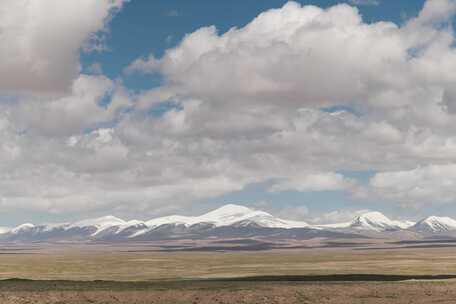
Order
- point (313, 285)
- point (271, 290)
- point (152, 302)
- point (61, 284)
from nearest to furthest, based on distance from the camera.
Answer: point (152, 302), point (271, 290), point (313, 285), point (61, 284)

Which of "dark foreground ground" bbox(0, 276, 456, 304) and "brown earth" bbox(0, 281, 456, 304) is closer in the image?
"brown earth" bbox(0, 281, 456, 304)

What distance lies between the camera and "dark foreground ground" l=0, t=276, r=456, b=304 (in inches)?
2406

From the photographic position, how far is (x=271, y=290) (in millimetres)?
65500

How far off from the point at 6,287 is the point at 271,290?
30.5 metres

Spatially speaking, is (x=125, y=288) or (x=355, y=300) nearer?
(x=355, y=300)

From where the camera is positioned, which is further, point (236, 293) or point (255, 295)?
point (236, 293)

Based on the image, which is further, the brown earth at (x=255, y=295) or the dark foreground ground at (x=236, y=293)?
the dark foreground ground at (x=236, y=293)

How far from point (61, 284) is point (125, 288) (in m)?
10.2

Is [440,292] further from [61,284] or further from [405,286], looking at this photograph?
[61,284]

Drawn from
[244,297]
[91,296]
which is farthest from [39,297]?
[244,297]

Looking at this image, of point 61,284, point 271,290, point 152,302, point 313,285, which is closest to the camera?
point 152,302

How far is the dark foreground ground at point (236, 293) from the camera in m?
61.1

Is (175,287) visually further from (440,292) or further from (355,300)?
(440,292)

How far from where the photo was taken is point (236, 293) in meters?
63.2
